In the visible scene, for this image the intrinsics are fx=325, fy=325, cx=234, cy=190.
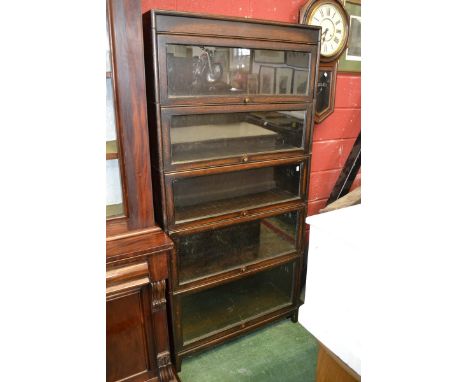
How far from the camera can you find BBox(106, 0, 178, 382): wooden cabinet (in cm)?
101

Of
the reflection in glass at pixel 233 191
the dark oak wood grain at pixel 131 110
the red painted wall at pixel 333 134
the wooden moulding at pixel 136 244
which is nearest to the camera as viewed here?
the dark oak wood grain at pixel 131 110

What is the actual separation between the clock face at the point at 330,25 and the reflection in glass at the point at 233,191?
2.28ft

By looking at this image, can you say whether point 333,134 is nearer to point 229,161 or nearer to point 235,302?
point 229,161

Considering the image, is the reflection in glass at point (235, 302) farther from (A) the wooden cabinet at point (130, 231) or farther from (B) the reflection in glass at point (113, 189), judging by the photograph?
(B) the reflection in glass at point (113, 189)

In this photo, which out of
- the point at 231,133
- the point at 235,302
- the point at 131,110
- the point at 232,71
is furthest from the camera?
the point at 235,302

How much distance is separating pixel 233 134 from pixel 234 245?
1.93ft

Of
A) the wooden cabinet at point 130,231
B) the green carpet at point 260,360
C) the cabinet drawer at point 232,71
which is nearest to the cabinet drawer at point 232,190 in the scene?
the wooden cabinet at point 130,231

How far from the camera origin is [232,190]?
1.67 meters

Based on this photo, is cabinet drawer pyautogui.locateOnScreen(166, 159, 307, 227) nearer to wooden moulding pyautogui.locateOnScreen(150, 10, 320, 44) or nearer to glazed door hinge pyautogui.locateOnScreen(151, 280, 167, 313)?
glazed door hinge pyautogui.locateOnScreen(151, 280, 167, 313)

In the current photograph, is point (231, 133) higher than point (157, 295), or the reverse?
point (231, 133)

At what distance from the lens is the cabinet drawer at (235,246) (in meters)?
1.55

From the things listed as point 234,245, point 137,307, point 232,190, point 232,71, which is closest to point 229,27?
point 232,71

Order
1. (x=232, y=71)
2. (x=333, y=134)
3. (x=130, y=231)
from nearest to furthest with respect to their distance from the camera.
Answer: (x=130, y=231) < (x=232, y=71) < (x=333, y=134)
